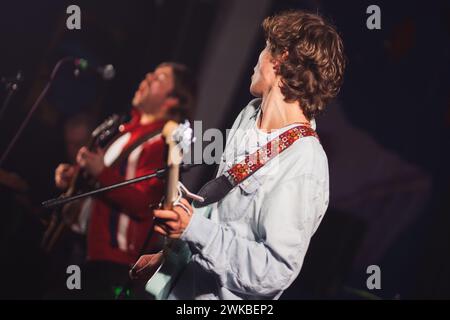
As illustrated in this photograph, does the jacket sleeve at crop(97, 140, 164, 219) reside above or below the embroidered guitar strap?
below

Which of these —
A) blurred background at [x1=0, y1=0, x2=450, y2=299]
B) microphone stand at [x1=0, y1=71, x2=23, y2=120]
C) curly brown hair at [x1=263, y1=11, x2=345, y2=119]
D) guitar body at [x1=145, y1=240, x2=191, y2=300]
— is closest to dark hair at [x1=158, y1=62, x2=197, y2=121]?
blurred background at [x1=0, y1=0, x2=450, y2=299]

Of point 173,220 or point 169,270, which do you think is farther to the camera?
point 169,270

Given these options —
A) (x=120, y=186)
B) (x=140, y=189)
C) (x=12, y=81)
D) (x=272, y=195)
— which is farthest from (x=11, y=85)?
(x=272, y=195)

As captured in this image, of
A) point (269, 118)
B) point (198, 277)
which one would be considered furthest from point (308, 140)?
point (198, 277)

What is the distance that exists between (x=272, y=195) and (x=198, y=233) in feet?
0.88

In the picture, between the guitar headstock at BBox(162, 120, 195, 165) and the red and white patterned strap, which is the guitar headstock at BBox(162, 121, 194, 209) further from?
the red and white patterned strap

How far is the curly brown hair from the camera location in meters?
1.95

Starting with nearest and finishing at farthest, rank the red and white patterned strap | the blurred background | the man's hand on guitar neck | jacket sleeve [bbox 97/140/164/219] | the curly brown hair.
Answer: the man's hand on guitar neck, the red and white patterned strap, the curly brown hair, jacket sleeve [bbox 97/140/164/219], the blurred background

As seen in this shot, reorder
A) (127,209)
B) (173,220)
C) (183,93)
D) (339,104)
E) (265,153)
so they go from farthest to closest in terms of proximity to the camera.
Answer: (339,104)
(183,93)
(127,209)
(265,153)
(173,220)

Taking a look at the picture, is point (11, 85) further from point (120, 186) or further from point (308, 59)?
point (308, 59)

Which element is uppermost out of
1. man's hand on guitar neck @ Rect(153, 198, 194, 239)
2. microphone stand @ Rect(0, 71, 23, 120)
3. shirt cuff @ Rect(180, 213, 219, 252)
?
microphone stand @ Rect(0, 71, 23, 120)

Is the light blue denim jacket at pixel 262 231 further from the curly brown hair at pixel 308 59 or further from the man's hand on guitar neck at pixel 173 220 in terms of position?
the curly brown hair at pixel 308 59

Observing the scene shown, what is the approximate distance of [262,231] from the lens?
173 centimetres
